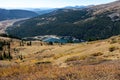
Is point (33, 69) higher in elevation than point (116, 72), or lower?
lower

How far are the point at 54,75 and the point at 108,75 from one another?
3.85 metres

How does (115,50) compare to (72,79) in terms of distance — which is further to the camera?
(115,50)

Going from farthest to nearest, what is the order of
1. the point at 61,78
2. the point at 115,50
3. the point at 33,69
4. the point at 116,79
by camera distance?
the point at 115,50
the point at 33,69
the point at 61,78
the point at 116,79

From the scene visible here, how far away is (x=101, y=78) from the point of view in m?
Result: 18.4

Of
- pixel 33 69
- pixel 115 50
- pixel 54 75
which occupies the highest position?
pixel 54 75

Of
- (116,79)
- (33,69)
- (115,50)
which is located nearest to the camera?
Result: (116,79)

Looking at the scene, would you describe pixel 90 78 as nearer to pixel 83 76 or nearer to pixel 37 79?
pixel 83 76

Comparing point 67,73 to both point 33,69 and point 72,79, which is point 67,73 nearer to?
point 72,79

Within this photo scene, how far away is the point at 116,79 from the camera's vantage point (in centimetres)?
1809

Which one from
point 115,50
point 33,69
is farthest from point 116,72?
point 115,50

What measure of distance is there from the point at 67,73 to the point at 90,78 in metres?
2.27

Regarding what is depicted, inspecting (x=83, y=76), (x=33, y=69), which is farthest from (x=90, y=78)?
(x=33, y=69)

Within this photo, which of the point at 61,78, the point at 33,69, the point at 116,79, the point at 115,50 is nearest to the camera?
the point at 116,79

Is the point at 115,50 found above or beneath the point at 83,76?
beneath
